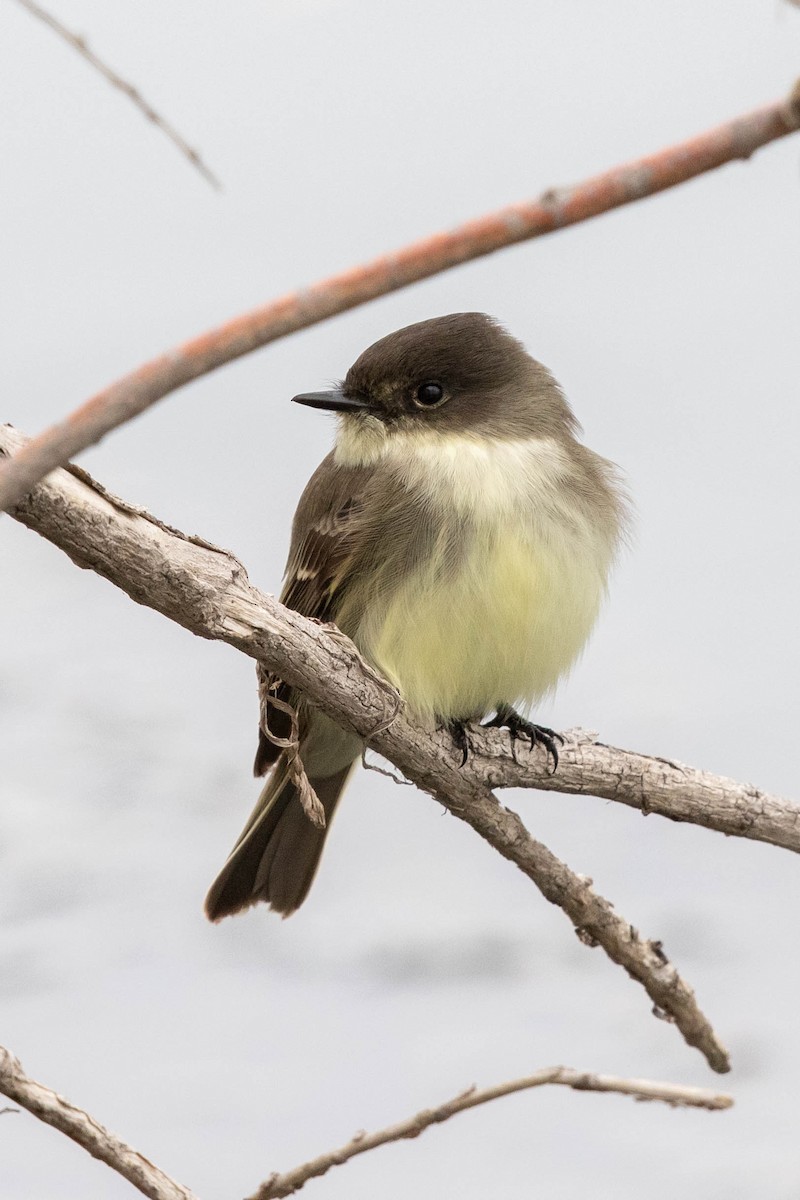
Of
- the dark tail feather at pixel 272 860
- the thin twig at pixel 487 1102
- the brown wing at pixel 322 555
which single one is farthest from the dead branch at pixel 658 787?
the thin twig at pixel 487 1102

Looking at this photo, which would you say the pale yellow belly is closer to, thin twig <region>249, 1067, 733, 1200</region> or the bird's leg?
the bird's leg

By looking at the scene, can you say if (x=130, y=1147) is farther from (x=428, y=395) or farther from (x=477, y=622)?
(x=428, y=395)

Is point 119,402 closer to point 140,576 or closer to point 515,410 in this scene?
point 140,576

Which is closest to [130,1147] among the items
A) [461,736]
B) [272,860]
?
[461,736]

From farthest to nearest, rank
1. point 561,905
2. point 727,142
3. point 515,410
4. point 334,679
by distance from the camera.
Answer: point 515,410
point 561,905
point 334,679
point 727,142

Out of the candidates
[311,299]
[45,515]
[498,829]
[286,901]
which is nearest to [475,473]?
[498,829]

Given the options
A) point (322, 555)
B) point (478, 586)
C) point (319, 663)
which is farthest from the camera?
point (322, 555)

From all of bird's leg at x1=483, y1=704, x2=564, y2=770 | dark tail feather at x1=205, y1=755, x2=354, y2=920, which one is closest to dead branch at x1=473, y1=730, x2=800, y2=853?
bird's leg at x1=483, y1=704, x2=564, y2=770
